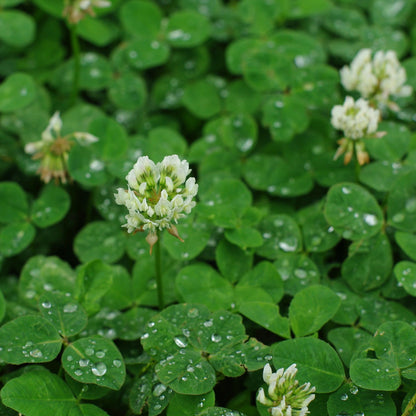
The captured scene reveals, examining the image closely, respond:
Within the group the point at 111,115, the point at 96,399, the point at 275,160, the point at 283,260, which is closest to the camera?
the point at 96,399

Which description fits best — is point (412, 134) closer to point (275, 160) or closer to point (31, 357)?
point (275, 160)

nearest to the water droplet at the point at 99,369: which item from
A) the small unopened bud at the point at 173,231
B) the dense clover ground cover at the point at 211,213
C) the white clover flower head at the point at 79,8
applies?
the dense clover ground cover at the point at 211,213

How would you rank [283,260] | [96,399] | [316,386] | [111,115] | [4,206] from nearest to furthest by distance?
1. [316,386]
2. [96,399]
3. [283,260]
4. [4,206]
5. [111,115]

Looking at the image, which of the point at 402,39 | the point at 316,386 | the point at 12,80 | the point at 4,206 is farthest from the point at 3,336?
the point at 402,39

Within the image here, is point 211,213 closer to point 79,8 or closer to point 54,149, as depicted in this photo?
point 54,149

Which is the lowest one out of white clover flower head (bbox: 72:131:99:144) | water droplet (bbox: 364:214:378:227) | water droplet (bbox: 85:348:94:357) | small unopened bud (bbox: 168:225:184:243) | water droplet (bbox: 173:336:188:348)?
water droplet (bbox: 85:348:94:357)

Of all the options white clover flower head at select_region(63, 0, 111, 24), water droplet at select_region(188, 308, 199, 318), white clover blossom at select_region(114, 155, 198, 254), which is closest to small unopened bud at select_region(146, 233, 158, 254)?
white clover blossom at select_region(114, 155, 198, 254)

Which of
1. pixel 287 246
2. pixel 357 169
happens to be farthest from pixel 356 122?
pixel 287 246

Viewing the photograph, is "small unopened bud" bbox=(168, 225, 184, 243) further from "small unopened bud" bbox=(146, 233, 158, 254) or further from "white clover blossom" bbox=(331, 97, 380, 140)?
"white clover blossom" bbox=(331, 97, 380, 140)
